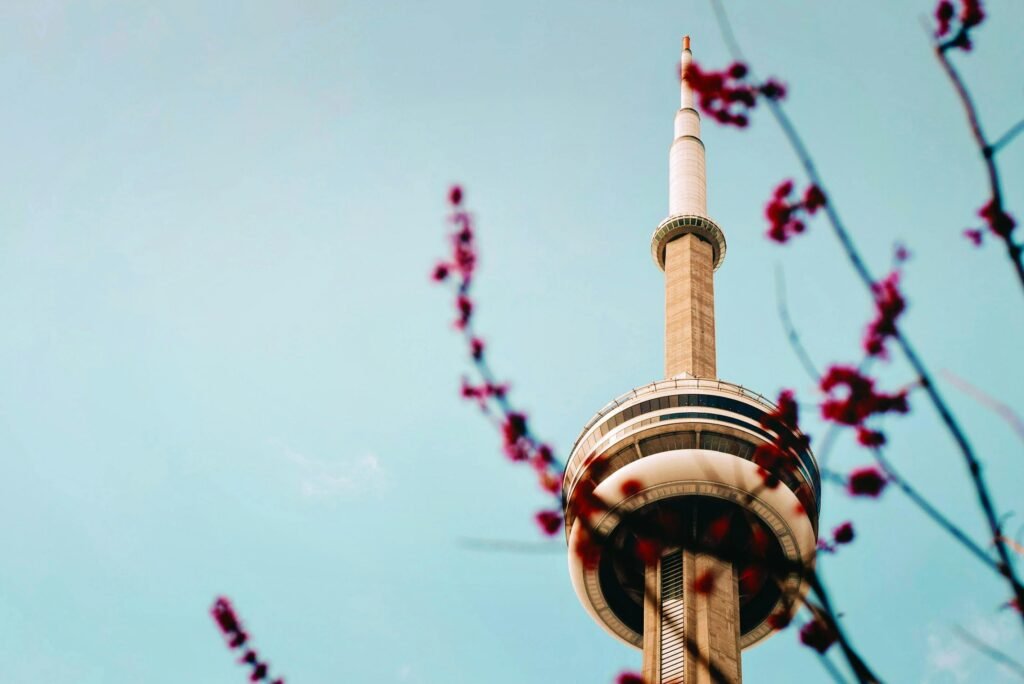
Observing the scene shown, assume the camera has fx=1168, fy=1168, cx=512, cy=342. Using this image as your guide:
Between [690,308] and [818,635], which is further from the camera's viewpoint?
[690,308]

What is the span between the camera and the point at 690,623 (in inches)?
2186

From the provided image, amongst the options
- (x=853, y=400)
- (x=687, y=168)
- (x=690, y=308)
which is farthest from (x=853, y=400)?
(x=687, y=168)

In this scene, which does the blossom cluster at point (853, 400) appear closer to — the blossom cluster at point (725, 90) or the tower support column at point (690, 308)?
the blossom cluster at point (725, 90)

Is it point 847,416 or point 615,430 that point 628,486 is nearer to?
point 847,416

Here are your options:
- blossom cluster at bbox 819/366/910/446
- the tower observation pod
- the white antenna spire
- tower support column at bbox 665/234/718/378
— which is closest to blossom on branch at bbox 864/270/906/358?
blossom cluster at bbox 819/366/910/446

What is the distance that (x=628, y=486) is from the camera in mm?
12641

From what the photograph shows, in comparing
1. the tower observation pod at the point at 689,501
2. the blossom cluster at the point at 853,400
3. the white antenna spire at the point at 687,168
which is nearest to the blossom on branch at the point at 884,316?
the blossom cluster at the point at 853,400

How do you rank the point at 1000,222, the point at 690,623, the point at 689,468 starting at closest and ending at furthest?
the point at 1000,222
the point at 690,623
the point at 689,468

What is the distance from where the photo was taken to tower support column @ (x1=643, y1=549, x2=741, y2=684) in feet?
178

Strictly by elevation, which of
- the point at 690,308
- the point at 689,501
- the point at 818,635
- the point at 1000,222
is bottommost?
the point at 818,635

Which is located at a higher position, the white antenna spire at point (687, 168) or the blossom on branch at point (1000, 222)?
the white antenna spire at point (687, 168)

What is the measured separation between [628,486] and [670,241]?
67043 mm

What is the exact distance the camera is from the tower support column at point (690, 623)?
54.3 m

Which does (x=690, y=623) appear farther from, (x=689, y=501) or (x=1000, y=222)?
(x=1000, y=222)
